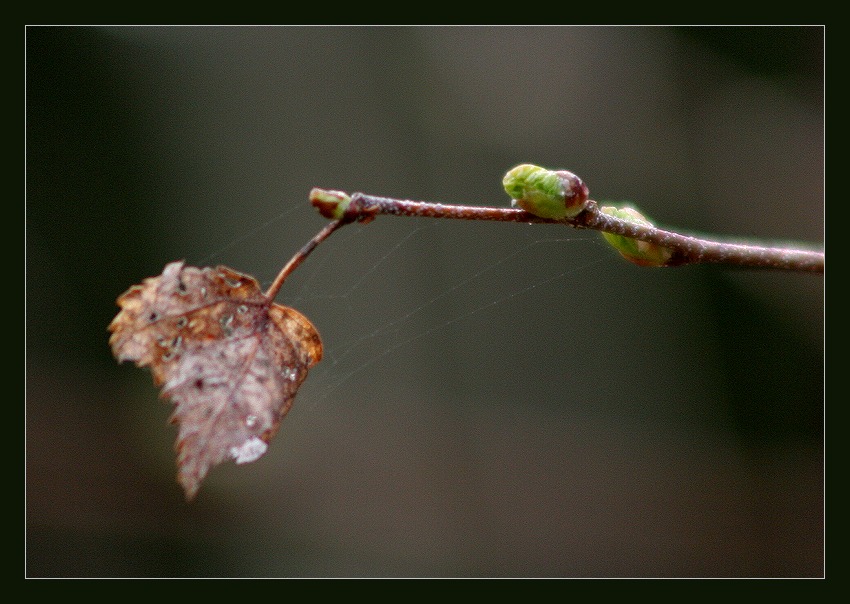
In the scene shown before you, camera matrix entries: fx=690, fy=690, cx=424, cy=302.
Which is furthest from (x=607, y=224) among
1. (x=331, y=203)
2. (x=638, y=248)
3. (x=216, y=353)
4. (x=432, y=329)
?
(x=432, y=329)

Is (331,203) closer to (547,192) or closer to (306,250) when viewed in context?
(306,250)

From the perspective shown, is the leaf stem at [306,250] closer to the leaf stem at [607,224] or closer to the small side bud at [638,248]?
the leaf stem at [607,224]

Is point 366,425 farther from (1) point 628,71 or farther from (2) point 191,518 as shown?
(1) point 628,71

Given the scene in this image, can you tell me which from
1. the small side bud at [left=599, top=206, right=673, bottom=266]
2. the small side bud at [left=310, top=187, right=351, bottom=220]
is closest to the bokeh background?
the small side bud at [left=599, top=206, right=673, bottom=266]

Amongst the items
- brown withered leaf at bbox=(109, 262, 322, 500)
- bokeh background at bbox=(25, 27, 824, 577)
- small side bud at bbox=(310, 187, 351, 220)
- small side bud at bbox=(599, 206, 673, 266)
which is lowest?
bokeh background at bbox=(25, 27, 824, 577)

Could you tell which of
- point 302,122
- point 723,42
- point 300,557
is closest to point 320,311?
point 302,122

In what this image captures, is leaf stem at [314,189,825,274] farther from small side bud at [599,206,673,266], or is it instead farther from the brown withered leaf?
the brown withered leaf
